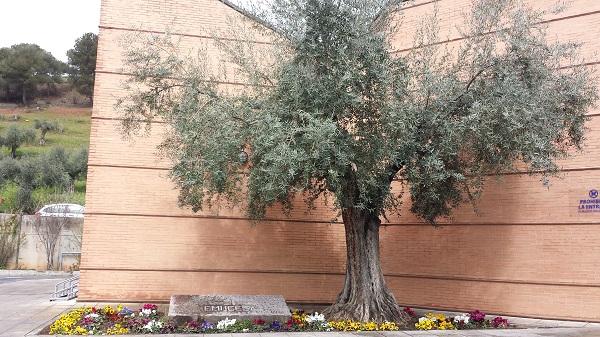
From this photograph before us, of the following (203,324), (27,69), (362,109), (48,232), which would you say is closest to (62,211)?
(48,232)

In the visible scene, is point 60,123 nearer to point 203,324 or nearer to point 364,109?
point 203,324

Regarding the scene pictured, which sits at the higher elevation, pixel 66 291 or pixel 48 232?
pixel 48 232

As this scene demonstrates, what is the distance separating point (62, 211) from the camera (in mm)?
24406

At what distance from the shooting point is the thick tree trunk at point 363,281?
11680 mm

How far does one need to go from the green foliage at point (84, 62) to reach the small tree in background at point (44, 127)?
45.0 ft

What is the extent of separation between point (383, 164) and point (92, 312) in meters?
6.71

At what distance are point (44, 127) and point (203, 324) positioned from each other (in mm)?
48448

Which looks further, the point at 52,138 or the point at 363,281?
the point at 52,138

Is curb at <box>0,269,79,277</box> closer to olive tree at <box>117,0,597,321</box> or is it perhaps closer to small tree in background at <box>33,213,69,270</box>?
small tree in background at <box>33,213,69,270</box>

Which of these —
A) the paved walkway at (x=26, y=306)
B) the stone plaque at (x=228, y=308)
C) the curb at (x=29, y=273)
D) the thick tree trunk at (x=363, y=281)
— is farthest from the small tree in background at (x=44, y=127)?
the thick tree trunk at (x=363, y=281)

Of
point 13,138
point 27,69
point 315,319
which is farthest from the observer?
point 27,69

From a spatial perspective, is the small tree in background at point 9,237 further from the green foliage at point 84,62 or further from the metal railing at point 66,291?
the green foliage at point 84,62

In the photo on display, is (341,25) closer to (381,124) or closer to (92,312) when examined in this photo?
(381,124)

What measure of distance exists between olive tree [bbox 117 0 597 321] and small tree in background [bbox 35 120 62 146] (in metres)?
45.2
